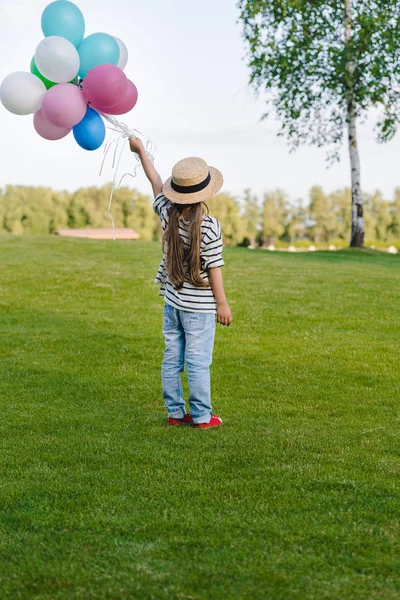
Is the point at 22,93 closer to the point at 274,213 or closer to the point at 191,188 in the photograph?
the point at 191,188

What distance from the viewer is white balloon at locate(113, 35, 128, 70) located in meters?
6.91

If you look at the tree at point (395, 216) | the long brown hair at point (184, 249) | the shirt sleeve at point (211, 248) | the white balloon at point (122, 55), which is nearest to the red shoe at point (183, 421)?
the long brown hair at point (184, 249)

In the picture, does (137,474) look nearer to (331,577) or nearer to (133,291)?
(331,577)

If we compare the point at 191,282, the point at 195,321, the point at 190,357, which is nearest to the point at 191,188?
the point at 191,282

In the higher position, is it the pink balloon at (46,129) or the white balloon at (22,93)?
the white balloon at (22,93)

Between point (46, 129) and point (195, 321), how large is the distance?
2455 millimetres

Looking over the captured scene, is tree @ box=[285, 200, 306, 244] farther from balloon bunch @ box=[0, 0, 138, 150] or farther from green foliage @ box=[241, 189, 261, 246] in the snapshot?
balloon bunch @ box=[0, 0, 138, 150]

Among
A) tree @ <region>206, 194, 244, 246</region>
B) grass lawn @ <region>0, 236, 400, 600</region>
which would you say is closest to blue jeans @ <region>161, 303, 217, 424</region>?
grass lawn @ <region>0, 236, 400, 600</region>

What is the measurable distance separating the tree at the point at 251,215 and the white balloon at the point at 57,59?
69808mm

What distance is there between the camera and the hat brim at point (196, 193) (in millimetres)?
5512

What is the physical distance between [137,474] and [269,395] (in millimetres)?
2752

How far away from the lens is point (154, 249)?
21688 millimetres

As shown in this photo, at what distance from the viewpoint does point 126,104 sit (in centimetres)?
659

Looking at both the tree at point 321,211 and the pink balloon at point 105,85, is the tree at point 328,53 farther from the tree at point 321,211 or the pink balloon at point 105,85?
the tree at point 321,211
